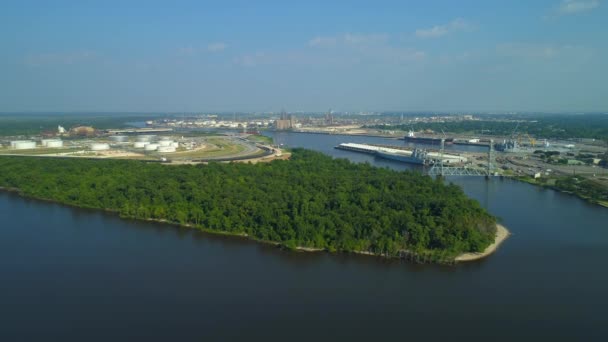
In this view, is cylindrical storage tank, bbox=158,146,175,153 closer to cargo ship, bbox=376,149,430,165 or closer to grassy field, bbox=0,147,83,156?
grassy field, bbox=0,147,83,156

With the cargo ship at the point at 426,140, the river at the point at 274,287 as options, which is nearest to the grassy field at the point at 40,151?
the river at the point at 274,287

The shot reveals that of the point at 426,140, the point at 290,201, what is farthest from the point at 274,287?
the point at 426,140

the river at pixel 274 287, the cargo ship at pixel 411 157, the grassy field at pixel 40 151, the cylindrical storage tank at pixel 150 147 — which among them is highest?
the cylindrical storage tank at pixel 150 147

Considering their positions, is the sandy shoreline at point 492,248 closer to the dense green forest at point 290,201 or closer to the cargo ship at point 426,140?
the dense green forest at point 290,201

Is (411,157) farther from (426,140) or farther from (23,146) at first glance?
(23,146)

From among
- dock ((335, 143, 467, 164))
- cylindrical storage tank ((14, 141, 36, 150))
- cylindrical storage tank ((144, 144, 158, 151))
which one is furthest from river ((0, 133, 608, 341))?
cylindrical storage tank ((14, 141, 36, 150))

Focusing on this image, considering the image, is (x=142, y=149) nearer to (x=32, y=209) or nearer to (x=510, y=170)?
(x=32, y=209)
